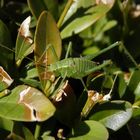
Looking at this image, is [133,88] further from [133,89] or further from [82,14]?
[82,14]

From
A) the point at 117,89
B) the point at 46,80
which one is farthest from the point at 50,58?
the point at 117,89

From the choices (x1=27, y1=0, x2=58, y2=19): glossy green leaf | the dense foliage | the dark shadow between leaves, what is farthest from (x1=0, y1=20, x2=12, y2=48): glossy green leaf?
the dark shadow between leaves

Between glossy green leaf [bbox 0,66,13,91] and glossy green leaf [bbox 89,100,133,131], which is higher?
glossy green leaf [bbox 0,66,13,91]

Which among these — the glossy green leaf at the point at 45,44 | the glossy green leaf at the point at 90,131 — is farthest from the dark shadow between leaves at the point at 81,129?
the glossy green leaf at the point at 45,44

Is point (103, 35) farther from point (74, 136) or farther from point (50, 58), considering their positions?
point (74, 136)

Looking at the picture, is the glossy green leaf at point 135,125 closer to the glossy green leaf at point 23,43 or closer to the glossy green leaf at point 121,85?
the glossy green leaf at point 121,85

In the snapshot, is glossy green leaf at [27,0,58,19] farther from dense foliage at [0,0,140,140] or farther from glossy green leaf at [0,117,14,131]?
glossy green leaf at [0,117,14,131]
